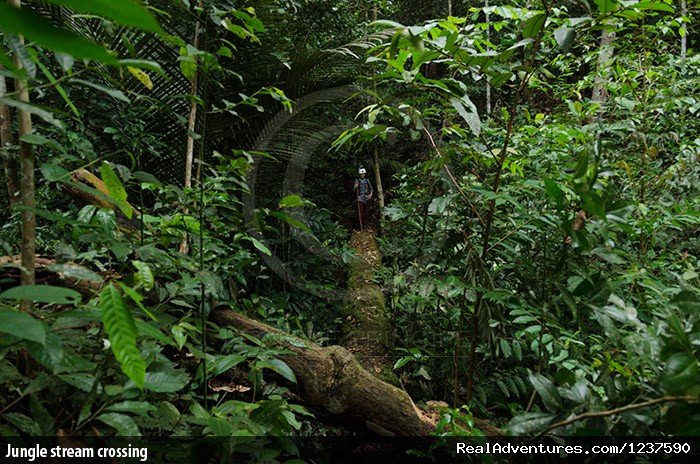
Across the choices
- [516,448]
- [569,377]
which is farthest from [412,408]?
[569,377]

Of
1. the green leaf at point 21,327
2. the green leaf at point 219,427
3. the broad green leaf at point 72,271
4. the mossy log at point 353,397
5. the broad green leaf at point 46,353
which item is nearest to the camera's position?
the green leaf at point 21,327

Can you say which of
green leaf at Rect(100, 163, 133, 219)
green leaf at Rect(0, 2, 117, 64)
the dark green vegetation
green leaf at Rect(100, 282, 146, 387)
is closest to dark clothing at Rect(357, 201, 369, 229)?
the dark green vegetation

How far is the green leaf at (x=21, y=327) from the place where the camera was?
1.90ft

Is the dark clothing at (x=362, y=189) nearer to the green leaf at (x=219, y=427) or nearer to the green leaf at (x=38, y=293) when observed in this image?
the green leaf at (x=219, y=427)

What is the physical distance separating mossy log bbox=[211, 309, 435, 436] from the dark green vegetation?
6 cm

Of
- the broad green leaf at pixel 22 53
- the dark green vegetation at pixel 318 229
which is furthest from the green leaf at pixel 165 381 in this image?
the broad green leaf at pixel 22 53

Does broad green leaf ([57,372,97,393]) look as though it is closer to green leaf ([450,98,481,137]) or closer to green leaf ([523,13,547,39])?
green leaf ([450,98,481,137])

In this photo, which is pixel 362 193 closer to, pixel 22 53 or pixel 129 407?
pixel 129 407

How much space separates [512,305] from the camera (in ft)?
4.94

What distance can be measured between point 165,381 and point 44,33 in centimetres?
86

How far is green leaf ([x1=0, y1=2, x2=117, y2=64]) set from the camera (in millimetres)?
312

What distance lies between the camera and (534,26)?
135 centimetres

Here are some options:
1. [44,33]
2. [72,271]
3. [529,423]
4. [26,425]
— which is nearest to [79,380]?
[26,425]

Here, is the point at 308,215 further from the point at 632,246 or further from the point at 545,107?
the point at 545,107
